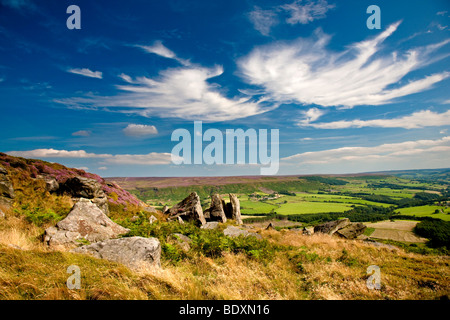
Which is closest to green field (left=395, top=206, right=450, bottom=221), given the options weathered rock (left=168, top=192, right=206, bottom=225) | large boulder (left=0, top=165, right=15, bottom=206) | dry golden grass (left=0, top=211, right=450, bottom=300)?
weathered rock (left=168, top=192, right=206, bottom=225)

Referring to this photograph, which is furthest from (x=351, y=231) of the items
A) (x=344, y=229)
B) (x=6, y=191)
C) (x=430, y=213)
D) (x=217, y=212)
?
(x=430, y=213)

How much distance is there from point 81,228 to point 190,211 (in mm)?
12835

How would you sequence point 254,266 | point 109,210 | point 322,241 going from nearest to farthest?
point 254,266, point 322,241, point 109,210

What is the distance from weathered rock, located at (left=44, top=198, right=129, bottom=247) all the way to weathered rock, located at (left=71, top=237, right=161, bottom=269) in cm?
162

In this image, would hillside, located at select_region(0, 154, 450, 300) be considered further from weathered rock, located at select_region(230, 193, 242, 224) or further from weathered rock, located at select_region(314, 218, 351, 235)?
weathered rock, located at select_region(230, 193, 242, 224)

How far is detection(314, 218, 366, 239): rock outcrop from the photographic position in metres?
21.6

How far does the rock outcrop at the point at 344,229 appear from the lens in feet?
70.8

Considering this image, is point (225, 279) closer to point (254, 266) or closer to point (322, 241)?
point (254, 266)

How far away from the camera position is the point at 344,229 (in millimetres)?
22500

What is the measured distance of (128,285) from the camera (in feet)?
19.1

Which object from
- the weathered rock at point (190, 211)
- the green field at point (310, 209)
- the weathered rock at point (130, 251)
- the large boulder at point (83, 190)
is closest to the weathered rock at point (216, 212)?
the weathered rock at point (190, 211)

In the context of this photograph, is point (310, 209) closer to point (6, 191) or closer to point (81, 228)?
point (81, 228)
